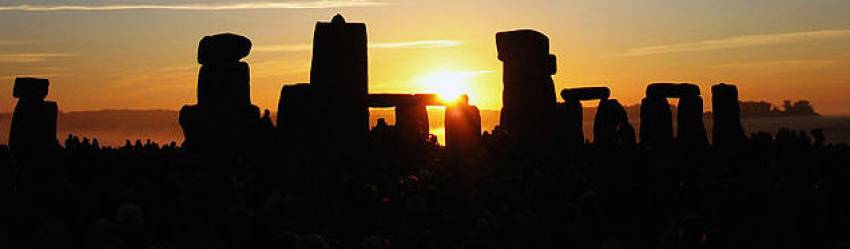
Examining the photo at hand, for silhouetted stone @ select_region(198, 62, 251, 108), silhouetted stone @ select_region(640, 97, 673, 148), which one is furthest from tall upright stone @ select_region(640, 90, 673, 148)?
silhouetted stone @ select_region(198, 62, 251, 108)

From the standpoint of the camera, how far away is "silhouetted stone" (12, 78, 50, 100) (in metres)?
31.5

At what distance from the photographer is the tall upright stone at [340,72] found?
90.5ft

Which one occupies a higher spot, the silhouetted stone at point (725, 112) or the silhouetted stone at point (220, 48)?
the silhouetted stone at point (220, 48)

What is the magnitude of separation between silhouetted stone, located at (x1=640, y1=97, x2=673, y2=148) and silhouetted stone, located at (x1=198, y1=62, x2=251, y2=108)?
43.4ft

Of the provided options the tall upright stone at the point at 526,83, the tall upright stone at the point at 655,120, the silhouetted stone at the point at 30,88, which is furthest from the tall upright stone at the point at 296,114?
the tall upright stone at the point at 655,120

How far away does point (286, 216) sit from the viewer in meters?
14.3

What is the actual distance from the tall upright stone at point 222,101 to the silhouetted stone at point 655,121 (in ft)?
42.9

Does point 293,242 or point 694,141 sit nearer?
point 293,242

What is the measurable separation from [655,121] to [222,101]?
14277mm

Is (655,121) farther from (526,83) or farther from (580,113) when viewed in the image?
(526,83)

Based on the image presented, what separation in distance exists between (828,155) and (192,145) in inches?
524

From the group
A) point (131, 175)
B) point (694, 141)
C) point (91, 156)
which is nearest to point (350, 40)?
point (91, 156)

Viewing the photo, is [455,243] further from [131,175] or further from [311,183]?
[131,175]

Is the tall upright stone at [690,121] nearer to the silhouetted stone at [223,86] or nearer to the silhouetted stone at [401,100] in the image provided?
the silhouetted stone at [401,100]
